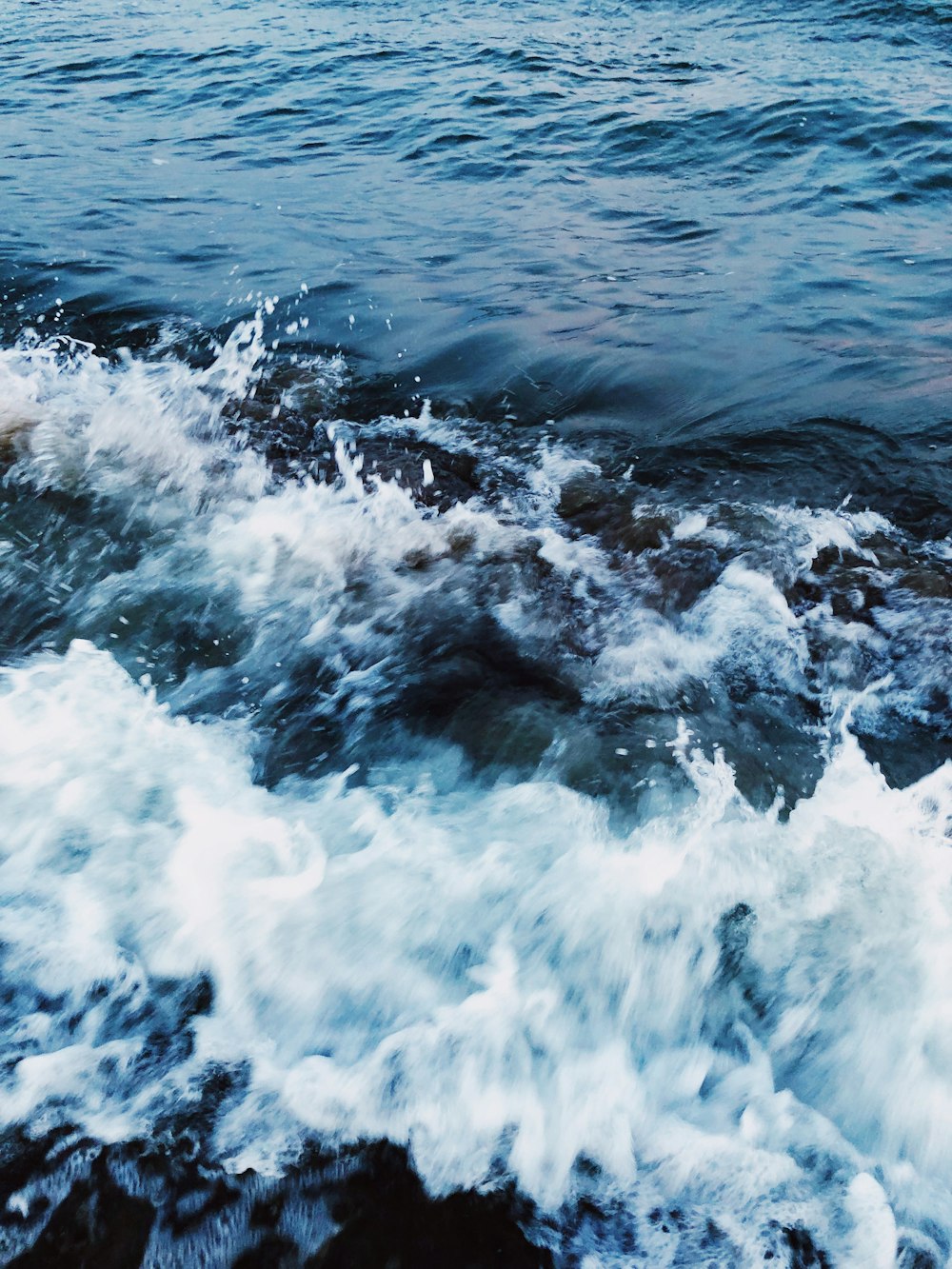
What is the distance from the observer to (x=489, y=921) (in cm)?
257

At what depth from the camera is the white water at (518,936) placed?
2.06 m

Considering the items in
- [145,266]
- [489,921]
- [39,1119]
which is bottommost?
[489,921]

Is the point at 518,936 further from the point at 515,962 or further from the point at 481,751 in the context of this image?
the point at 481,751

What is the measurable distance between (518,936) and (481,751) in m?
0.70

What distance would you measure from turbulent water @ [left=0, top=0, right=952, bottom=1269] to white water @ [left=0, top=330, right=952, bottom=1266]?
0.01m

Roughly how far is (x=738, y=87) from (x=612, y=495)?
343 inches

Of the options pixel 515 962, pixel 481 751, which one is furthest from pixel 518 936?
pixel 481 751

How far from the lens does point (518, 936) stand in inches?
100.0

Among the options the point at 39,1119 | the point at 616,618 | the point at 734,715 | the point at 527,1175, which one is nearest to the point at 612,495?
the point at 616,618

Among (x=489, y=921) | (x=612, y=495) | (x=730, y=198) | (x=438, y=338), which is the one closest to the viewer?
(x=489, y=921)

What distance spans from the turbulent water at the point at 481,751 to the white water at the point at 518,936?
0.04ft

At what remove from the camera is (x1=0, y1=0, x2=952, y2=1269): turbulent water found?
200 centimetres

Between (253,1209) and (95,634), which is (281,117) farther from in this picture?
(253,1209)

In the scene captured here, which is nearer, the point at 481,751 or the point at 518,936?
the point at 518,936
